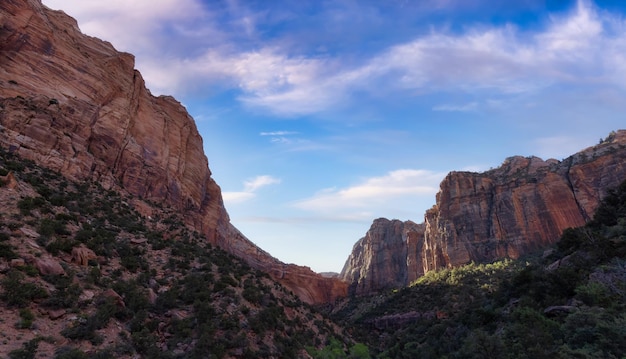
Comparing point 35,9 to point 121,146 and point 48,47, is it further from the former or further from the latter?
point 121,146

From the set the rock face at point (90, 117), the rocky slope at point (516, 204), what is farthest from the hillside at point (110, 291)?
the rocky slope at point (516, 204)

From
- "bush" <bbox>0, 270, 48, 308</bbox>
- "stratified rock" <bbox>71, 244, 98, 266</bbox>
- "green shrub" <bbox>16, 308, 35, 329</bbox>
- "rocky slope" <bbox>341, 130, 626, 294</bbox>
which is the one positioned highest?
"rocky slope" <bbox>341, 130, 626, 294</bbox>

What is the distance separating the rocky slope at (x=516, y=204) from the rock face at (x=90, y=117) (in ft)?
206

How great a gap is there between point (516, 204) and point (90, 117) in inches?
3514

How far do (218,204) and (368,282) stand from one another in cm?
6726

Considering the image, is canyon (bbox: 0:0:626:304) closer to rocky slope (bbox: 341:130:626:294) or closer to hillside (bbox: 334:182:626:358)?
rocky slope (bbox: 341:130:626:294)

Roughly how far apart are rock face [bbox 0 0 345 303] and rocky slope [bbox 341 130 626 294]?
206 ft

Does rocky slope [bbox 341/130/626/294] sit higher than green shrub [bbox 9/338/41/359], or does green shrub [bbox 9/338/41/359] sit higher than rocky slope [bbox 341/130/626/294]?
rocky slope [bbox 341/130/626/294]

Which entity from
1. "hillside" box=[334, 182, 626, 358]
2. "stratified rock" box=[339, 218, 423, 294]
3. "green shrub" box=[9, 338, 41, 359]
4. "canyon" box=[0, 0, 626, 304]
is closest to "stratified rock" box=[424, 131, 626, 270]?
"canyon" box=[0, 0, 626, 304]

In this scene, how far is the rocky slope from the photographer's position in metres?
72.7

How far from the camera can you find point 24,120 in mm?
31562

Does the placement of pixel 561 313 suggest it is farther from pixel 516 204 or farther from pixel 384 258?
pixel 384 258

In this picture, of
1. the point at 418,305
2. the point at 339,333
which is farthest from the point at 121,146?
the point at 418,305

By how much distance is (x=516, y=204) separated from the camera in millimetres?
81500
